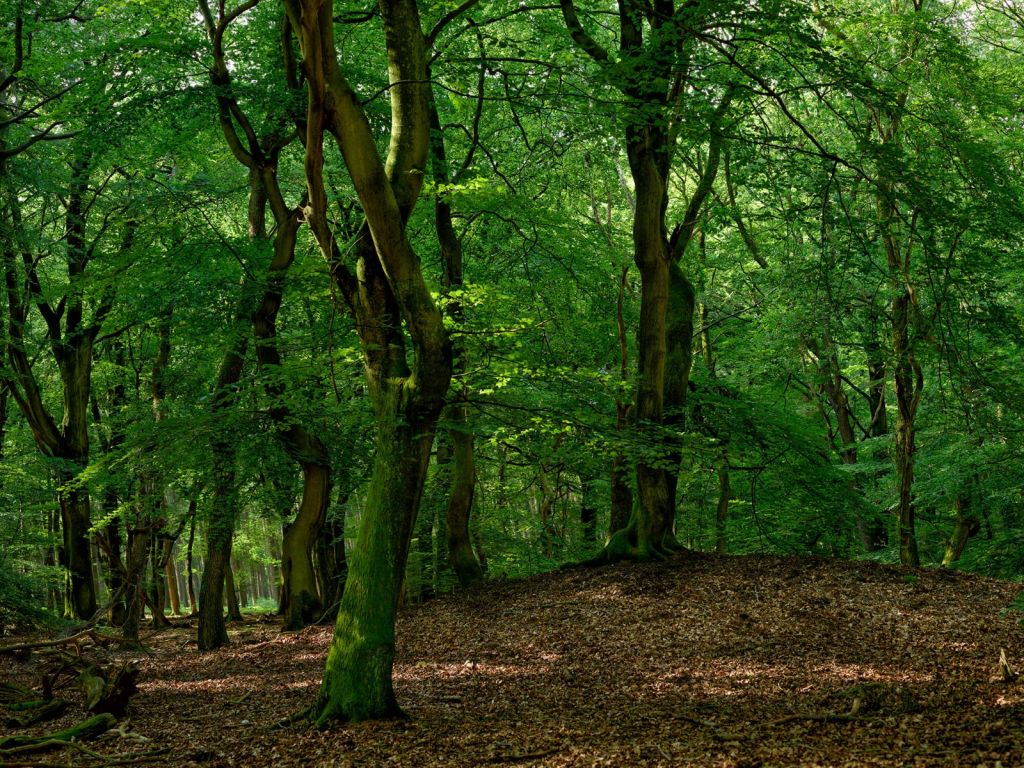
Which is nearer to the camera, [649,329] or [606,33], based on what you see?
[649,329]

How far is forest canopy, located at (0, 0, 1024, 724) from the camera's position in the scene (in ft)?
20.1

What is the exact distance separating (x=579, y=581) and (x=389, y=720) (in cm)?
542

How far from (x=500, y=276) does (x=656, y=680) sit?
722cm

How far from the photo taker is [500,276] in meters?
12.6

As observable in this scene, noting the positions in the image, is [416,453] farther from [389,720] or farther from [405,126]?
[405,126]

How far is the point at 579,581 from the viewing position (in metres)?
10.9

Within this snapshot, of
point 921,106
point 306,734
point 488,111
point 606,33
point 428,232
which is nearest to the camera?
point 306,734

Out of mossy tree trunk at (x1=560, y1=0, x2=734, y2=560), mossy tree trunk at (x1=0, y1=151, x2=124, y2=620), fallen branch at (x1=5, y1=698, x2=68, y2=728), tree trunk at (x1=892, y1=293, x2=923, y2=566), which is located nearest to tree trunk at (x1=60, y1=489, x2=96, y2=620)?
mossy tree trunk at (x1=0, y1=151, x2=124, y2=620)

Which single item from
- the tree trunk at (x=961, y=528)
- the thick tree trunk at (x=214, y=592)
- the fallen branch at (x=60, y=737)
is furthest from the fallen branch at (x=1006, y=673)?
the thick tree trunk at (x=214, y=592)

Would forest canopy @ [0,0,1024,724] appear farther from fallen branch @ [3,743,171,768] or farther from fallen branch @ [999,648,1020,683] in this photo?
fallen branch @ [3,743,171,768]

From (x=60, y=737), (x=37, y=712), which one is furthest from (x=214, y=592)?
(x=60, y=737)

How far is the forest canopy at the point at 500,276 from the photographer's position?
6.14 meters

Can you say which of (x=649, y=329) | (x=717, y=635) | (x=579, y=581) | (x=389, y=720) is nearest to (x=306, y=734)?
(x=389, y=720)

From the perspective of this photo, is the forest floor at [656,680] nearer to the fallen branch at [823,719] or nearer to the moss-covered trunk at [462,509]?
the fallen branch at [823,719]
